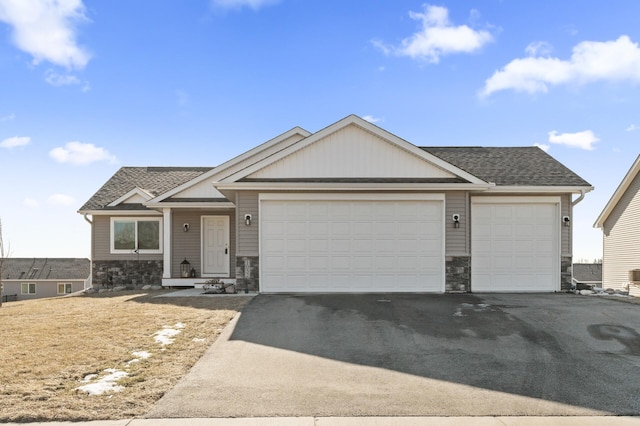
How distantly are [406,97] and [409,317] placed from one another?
7.67m

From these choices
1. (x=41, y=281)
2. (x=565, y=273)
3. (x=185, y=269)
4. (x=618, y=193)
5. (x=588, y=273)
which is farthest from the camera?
(x=588, y=273)

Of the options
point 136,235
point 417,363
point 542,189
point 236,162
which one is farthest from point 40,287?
point 417,363

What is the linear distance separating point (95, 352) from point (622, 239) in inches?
899

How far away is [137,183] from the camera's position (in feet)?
61.1

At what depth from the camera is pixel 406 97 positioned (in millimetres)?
13984

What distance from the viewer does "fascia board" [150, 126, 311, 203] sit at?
50.6 feet

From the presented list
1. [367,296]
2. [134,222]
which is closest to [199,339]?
[367,296]

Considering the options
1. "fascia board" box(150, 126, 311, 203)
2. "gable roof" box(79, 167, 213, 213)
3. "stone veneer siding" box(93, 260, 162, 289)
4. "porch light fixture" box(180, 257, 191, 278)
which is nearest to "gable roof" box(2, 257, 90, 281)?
"gable roof" box(79, 167, 213, 213)

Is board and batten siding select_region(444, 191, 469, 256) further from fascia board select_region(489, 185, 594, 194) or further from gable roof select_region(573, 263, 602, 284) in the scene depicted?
gable roof select_region(573, 263, 602, 284)

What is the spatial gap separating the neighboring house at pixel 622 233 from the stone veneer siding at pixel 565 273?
8.76 metres

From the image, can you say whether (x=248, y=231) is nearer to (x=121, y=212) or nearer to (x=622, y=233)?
(x=121, y=212)

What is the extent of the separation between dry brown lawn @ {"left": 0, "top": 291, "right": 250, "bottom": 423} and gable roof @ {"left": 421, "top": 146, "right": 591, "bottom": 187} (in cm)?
861

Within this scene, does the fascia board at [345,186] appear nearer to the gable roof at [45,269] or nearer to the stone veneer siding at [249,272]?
the stone veneer siding at [249,272]

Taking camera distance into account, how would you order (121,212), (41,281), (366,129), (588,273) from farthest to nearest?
1. (588,273)
2. (41,281)
3. (121,212)
4. (366,129)
